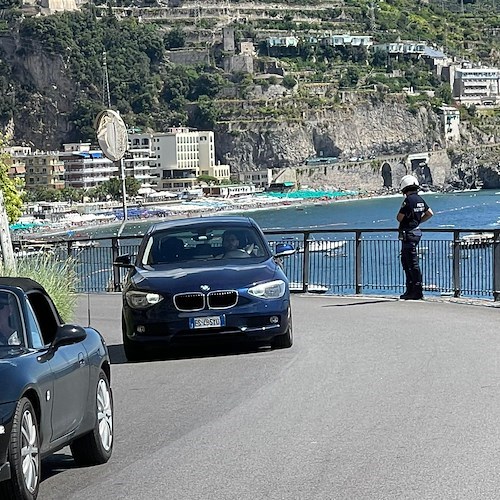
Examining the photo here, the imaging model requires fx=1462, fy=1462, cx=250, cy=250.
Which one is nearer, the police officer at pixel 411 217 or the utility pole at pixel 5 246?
the utility pole at pixel 5 246

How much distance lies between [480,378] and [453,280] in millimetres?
10212

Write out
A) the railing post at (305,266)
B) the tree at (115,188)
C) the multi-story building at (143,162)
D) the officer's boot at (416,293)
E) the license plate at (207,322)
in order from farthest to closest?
the multi-story building at (143,162), the tree at (115,188), the railing post at (305,266), the officer's boot at (416,293), the license plate at (207,322)

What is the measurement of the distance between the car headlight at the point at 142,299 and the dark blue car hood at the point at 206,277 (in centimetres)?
6

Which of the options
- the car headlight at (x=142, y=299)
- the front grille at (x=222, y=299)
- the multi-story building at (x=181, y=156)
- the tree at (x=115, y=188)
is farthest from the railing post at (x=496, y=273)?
the multi-story building at (x=181, y=156)

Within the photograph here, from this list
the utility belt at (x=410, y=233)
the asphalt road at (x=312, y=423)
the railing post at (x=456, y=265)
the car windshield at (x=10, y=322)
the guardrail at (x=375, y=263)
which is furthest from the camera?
the guardrail at (x=375, y=263)

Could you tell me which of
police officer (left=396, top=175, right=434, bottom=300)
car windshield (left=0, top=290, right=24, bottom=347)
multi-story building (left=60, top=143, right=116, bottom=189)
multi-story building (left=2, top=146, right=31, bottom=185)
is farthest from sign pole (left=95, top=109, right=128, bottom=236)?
multi-story building (left=60, top=143, right=116, bottom=189)

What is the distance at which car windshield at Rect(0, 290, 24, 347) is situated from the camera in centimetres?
792

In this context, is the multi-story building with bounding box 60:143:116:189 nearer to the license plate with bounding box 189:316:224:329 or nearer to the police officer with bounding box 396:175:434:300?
the police officer with bounding box 396:175:434:300

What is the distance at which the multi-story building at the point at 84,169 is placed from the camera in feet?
563

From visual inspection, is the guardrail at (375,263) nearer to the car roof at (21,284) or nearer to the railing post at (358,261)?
the railing post at (358,261)

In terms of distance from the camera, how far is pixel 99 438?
28.3ft

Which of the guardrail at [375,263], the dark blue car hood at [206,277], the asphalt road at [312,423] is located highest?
the dark blue car hood at [206,277]

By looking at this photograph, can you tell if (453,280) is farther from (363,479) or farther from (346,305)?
(363,479)

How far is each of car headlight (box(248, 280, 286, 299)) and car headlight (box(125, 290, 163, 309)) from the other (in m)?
0.91
